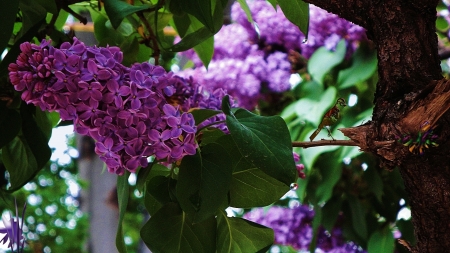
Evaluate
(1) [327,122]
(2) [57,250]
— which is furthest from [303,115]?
(2) [57,250]

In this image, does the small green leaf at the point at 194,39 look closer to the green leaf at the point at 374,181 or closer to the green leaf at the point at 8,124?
the green leaf at the point at 8,124

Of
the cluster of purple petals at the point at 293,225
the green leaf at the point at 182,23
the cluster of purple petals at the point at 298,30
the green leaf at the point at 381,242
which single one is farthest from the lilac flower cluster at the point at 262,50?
the green leaf at the point at 182,23

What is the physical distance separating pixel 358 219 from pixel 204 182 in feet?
1.94

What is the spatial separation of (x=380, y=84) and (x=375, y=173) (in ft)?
1.67

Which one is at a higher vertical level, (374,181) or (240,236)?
(240,236)

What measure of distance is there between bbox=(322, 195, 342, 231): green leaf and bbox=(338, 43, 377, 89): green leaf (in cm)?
17

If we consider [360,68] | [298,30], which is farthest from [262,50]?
[360,68]

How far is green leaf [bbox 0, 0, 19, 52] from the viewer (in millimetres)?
316

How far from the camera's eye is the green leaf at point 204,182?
31cm

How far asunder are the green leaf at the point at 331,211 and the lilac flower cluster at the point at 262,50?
22 centimetres

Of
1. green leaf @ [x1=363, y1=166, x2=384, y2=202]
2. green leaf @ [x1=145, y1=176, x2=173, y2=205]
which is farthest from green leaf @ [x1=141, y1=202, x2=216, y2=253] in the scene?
green leaf @ [x1=363, y1=166, x2=384, y2=202]

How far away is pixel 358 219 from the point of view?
2.84 ft

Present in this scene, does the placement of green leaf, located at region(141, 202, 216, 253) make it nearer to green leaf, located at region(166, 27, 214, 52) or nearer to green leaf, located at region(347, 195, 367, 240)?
green leaf, located at region(166, 27, 214, 52)

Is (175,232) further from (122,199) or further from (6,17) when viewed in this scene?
(6,17)
